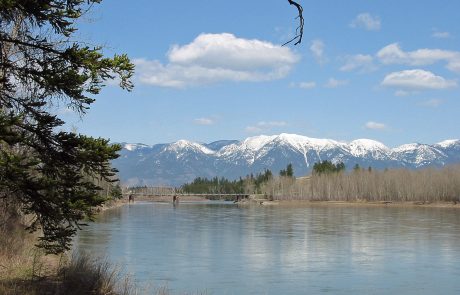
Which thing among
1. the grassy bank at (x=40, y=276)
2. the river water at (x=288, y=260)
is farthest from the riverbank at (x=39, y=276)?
the river water at (x=288, y=260)

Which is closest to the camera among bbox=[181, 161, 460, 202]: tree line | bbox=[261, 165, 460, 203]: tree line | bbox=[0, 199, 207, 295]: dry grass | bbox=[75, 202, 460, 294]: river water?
bbox=[0, 199, 207, 295]: dry grass

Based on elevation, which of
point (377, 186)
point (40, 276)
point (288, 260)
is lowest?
point (288, 260)

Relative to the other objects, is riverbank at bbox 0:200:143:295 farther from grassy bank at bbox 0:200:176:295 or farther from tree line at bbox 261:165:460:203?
tree line at bbox 261:165:460:203

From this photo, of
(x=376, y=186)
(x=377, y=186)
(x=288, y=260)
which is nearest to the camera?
(x=288, y=260)

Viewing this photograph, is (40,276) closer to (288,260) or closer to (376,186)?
(288,260)

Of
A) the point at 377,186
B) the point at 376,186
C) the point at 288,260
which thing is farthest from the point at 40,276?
the point at 376,186

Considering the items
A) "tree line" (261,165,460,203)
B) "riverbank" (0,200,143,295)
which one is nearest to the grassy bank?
"riverbank" (0,200,143,295)

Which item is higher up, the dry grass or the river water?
the dry grass

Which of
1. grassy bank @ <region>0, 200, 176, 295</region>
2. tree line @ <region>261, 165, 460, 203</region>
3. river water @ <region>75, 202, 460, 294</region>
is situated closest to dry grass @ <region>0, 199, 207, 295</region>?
grassy bank @ <region>0, 200, 176, 295</region>

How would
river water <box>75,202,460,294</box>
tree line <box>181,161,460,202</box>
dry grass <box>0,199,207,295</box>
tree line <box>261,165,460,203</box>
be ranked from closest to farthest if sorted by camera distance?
dry grass <box>0,199,207,295</box> → river water <box>75,202,460,294</box> → tree line <box>261,165,460,203</box> → tree line <box>181,161,460,202</box>

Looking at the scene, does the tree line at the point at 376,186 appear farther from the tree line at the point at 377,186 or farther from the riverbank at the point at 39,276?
the riverbank at the point at 39,276

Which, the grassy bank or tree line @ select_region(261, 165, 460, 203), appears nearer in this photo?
the grassy bank

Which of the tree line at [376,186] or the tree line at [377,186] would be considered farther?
the tree line at [376,186]

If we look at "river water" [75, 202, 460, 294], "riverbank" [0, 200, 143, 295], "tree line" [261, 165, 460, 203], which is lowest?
"river water" [75, 202, 460, 294]
